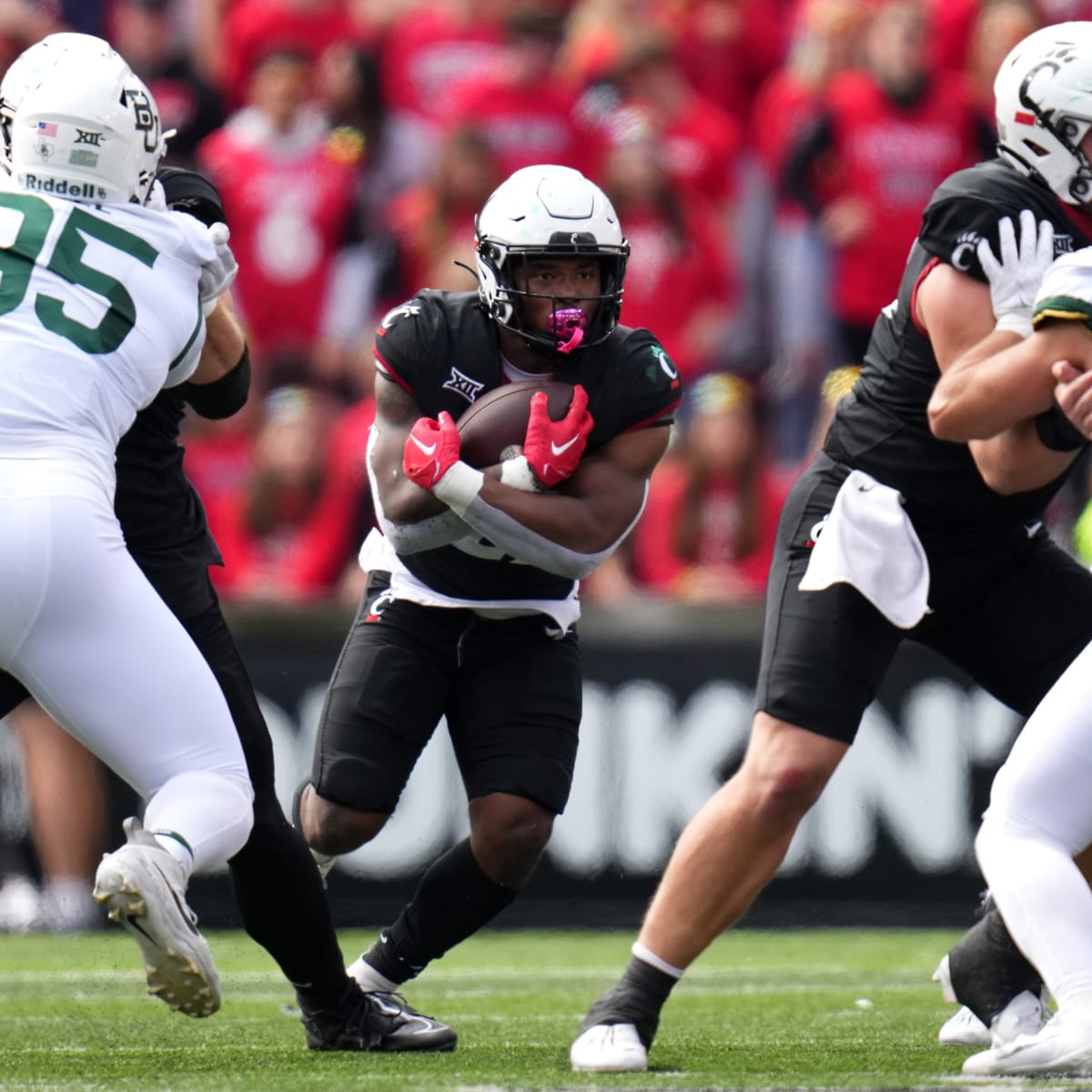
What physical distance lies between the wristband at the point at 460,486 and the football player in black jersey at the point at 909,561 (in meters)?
0.62

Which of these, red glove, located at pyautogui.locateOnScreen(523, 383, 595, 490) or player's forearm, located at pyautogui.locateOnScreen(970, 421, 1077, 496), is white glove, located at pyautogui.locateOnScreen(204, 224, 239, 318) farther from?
player's forearm, located at pyautogui.locateOnScreen(970, 421, 1077, 496)

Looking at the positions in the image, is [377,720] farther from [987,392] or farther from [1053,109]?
[1053,109]

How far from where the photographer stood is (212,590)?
4125 millimetres

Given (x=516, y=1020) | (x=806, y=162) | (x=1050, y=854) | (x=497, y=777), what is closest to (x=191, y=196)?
(x=497, y=777)

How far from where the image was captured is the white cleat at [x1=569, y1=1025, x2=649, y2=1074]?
392cm

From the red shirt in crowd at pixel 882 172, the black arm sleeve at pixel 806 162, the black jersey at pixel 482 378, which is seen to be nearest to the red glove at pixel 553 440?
the black jersey at pixel 482 378

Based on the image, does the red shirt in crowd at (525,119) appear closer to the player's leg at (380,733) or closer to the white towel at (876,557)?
the player's leg at (380,733)

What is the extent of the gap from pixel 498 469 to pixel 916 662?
315cm

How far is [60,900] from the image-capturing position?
6.88 m

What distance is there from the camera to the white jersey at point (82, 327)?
339 cm

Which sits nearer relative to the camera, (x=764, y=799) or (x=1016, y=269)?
(x=1016, y=269)

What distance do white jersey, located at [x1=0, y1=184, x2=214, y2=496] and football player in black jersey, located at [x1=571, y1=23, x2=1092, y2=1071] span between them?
50.8 inches

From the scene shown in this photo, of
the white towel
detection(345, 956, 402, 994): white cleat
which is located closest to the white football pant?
detection(345, 956, 402, 994): white cleat

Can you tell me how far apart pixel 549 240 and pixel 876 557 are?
0.91m
